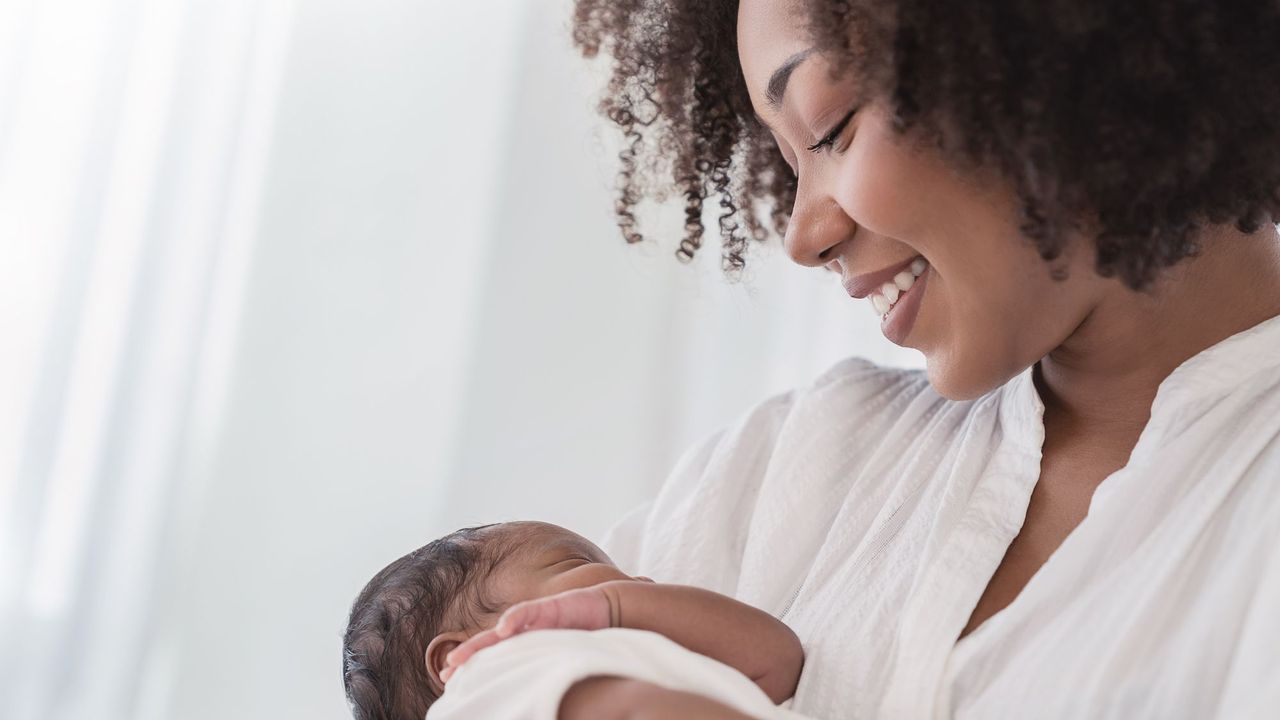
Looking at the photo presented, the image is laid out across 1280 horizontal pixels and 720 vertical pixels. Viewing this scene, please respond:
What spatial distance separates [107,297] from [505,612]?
4.72 feet

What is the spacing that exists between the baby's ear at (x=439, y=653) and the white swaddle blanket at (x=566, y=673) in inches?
5.2

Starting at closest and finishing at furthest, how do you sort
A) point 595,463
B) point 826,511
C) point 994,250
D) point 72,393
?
point 994,250 < point 826,511 < point 72,393 < point 595,463

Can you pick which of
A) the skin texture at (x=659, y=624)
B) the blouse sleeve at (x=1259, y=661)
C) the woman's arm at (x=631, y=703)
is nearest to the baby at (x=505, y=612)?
the skin texture at (x=659, y=624)

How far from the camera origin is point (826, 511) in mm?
1293

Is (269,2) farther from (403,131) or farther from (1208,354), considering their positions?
(1208,354)

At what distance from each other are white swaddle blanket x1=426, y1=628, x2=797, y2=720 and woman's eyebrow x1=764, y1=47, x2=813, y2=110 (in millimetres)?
514

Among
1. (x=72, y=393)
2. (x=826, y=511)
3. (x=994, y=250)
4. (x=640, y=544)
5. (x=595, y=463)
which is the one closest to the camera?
(x=994, y=250)

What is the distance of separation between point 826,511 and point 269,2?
1.71 m

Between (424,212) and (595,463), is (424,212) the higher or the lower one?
the higher one

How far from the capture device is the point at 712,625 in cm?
107

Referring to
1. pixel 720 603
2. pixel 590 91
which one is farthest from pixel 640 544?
pixel 590 91

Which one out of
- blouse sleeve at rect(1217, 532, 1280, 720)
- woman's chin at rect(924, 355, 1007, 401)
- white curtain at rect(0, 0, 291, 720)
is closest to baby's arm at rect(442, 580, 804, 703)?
woman's chin at rect(924, 355, 1007, 401)

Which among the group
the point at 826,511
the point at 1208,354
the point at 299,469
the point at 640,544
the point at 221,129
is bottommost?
the point at 299,469

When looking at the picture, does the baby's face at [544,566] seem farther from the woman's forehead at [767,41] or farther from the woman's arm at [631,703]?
the woman's forehead at [767,41]
